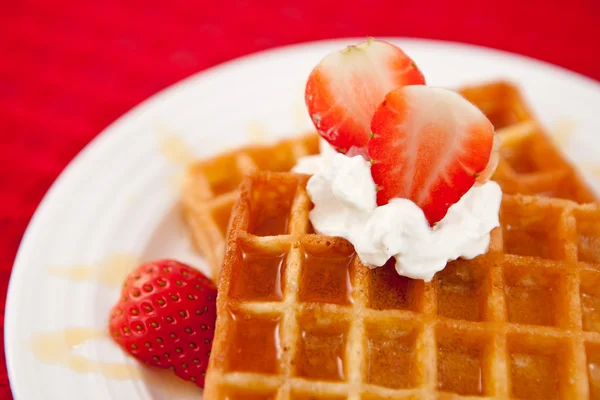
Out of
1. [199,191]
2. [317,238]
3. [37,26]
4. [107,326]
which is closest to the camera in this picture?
[317,238]

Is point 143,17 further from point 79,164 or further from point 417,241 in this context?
point 417,241

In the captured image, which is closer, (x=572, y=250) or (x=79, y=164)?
(x=572, y=250)

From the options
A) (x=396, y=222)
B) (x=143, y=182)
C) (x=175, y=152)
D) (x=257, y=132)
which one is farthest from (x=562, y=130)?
(x=143, y=182)

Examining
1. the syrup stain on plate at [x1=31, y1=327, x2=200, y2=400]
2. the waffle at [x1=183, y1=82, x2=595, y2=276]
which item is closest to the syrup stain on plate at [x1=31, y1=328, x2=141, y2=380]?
the syrup stain on plate at [x1=31, y1=327, x2=200, y2=400]

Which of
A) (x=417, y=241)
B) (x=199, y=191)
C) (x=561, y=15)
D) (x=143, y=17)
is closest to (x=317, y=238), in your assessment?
(x=417, y=241)

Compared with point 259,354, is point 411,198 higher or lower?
higher

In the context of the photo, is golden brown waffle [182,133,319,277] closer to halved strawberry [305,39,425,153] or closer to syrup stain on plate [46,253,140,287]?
syrup stain on plate [46,253,140,287]

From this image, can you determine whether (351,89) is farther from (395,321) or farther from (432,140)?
(395,321)
